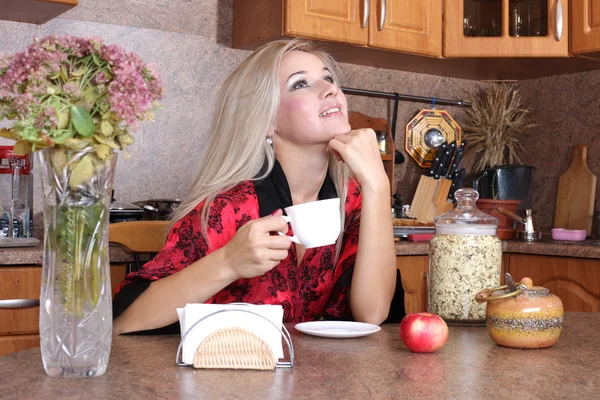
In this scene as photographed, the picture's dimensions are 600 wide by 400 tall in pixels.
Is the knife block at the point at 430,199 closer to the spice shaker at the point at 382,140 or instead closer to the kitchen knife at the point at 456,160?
the kitchen knife at the point at 456,160

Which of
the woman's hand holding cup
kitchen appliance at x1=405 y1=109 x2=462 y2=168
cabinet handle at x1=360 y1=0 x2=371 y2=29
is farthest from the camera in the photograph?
kitchen appliance at x1=405 y1=109 x2=462 y2=168

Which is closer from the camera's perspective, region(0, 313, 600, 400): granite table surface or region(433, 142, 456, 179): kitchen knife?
region(0, 313, 600, 400): granite table surface

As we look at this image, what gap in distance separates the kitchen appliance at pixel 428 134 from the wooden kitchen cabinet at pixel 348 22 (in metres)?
0.41

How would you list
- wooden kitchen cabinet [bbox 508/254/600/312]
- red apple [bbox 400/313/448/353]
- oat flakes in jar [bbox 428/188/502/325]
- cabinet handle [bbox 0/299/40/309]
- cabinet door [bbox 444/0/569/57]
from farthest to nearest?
1. cabinet door [bbox 444/0/569/57]
2. wooden kitchen cabinet [bbox 508/254/600/312]
3. cabinet handle [bbox 0/299/40/309]
4. oat flakes in jar [bbox 428/188/502/325]
5. red apple [bbox 400/313/448/353]

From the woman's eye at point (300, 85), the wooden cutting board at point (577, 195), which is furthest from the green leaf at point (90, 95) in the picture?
the wooden cutting board at point (577, 195)

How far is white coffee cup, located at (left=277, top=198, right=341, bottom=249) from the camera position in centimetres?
122

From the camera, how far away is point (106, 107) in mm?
966

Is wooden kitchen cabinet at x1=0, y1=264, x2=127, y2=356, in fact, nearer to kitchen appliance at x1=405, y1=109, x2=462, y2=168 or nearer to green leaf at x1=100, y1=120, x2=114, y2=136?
green leaf at x1=100, y1=120, x2=114, y2=136

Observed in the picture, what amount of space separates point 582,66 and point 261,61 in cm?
195

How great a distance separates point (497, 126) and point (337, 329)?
2426mm

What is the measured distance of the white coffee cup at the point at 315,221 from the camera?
1219 mm

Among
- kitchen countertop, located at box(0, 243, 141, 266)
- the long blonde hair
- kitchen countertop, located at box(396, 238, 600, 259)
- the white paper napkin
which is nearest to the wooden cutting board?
kitchen countertop, located at box(396, 238, 600, 259)

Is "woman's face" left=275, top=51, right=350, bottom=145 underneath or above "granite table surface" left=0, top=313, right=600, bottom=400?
above

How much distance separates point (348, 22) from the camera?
9.52ft
